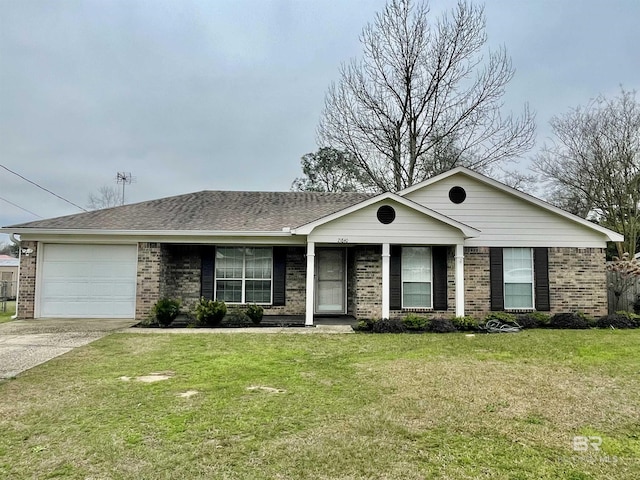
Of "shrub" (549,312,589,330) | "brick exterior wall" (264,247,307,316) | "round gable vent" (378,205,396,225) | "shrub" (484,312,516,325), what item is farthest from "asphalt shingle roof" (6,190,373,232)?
"shrub" (549,312,589,330)

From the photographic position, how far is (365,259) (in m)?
11.5

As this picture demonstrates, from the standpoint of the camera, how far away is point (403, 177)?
2261cm

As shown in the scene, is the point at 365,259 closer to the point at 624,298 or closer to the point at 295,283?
the point at 295,283

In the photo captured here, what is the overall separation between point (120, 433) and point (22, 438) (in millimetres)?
842

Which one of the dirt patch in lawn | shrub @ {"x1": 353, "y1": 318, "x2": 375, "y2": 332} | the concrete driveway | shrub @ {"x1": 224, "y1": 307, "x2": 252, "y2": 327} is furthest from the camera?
shrub @ {"x1": 224, "y1": 307, "x2": 252, "y2": 327}

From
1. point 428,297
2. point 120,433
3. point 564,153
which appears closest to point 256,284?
point 428,297

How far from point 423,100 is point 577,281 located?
1253 centimetres

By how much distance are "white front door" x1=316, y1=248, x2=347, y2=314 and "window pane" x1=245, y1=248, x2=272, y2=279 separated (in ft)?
4.96

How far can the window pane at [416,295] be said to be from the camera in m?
11.5

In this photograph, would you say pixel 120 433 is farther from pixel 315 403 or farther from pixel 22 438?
pixel 315 403

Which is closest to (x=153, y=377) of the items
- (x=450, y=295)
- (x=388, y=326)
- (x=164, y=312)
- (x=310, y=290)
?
(x=164, y=312)

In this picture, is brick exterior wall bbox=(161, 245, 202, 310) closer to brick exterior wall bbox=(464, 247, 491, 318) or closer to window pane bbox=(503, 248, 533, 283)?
brick exterior wall bbox=(464, 247, 491, 318)

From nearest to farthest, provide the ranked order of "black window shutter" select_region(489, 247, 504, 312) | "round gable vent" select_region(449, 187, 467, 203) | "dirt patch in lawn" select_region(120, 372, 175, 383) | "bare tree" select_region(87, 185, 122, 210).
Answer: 1. "dirt patch in lawn" select_region(120, 372, 175, 383)
2. "black window shutter" select_region(489, 247, 504, 312)
3. "round gable vent" select_region(449, 187, 467, 203)
4. "bare tree" select_region(87, 185, 122, 210)

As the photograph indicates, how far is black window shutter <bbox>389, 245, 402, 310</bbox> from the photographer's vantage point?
11.4 metres
